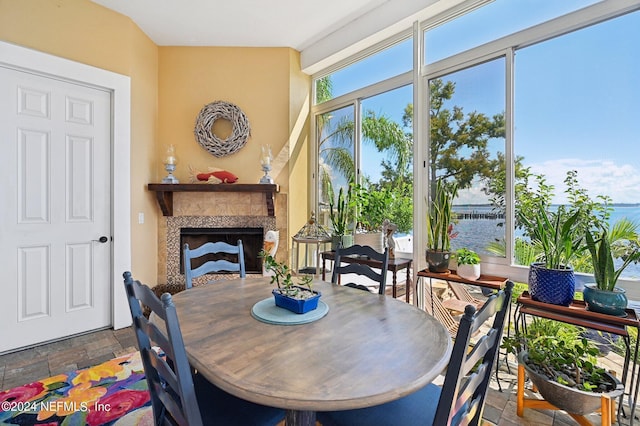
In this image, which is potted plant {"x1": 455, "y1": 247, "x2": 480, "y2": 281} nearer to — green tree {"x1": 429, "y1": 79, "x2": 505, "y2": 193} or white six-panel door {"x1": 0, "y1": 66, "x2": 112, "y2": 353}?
green tree {"x1": 429, "y1": 79, "x2": 505, "y2": 193}

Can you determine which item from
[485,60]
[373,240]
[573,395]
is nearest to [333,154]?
[373,240]

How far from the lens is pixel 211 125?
3717mm

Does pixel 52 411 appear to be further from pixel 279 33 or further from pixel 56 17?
pixel 279 33

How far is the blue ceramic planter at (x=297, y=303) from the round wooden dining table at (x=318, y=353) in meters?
0.08

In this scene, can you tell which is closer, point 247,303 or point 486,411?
point 247,303

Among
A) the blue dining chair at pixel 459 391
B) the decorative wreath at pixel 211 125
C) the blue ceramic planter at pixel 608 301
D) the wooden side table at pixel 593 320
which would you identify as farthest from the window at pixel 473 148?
the decorative wreath at pixel 211 125

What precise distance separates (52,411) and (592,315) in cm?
313

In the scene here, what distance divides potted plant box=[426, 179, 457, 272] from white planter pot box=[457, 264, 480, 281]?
0.59ft

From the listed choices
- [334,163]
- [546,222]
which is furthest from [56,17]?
[546,222]

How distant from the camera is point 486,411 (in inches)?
73.4

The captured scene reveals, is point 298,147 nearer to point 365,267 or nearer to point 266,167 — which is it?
point 266,167

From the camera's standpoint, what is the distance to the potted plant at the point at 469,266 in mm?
2307

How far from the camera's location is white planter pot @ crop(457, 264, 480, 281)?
7.55 ft

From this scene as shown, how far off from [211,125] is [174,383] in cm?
333
